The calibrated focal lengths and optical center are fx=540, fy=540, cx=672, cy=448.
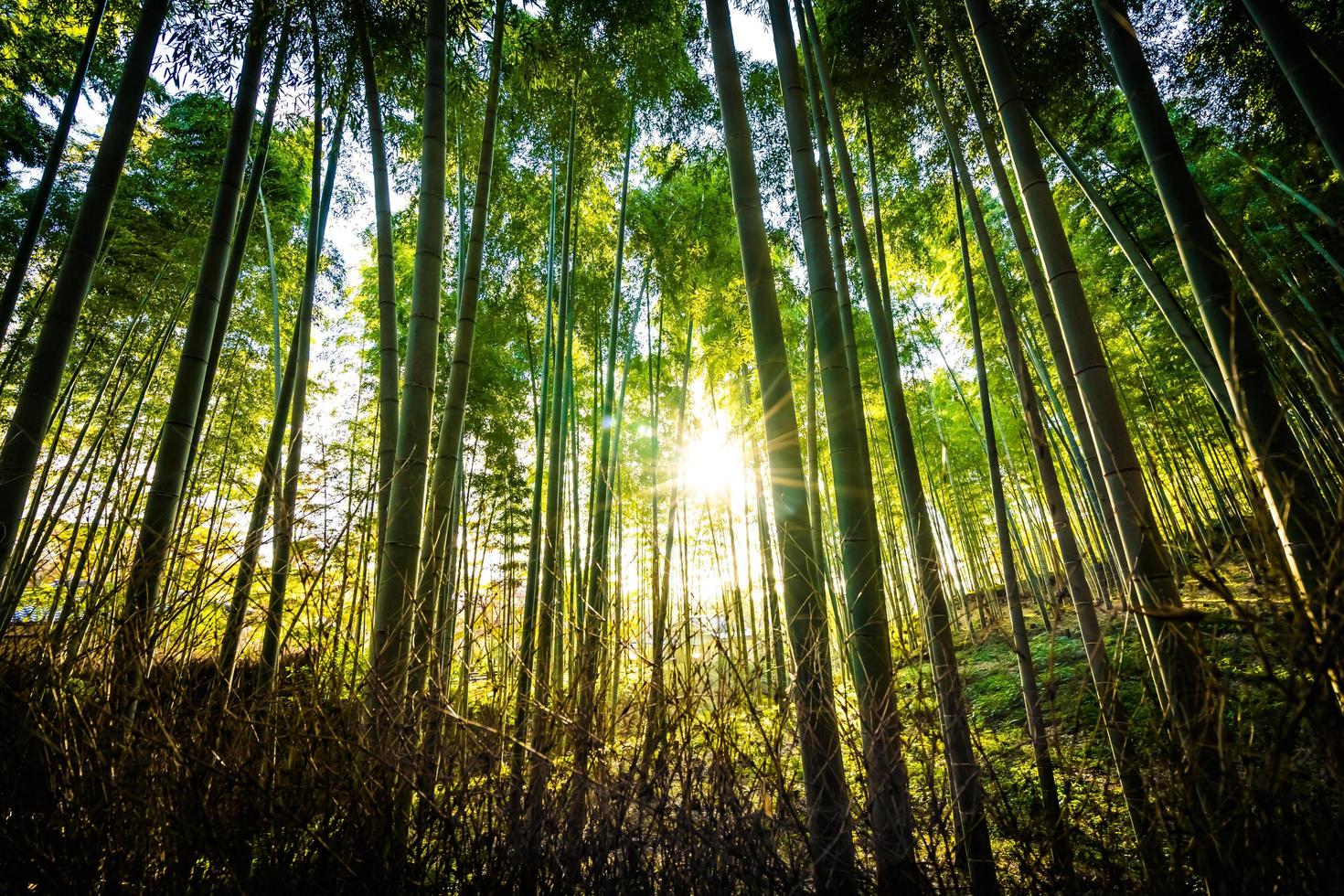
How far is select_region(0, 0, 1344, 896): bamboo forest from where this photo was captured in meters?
1.14

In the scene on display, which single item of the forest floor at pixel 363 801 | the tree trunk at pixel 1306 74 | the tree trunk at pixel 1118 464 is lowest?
the forest floor at pixel 363 801

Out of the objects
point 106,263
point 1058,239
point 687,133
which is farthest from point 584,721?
point 106,263

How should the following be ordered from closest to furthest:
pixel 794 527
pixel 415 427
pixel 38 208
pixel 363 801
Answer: pixel 363 801
pixel 794 527
pixel 415 427
pixel 38 208

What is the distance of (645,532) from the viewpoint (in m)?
2.43

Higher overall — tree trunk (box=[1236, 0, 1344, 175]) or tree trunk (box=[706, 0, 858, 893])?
tree trunk (box=[1236, 0, 1344, 175])

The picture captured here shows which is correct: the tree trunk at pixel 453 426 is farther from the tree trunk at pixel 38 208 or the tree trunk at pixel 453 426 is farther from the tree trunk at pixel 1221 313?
the tree trunk at pixel 1221 313

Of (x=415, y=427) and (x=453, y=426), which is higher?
(x=453, y=426)

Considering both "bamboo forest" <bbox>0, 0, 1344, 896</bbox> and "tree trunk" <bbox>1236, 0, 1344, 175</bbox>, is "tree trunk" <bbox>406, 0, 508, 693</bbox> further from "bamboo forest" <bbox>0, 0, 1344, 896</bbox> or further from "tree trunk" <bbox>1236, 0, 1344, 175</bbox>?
"tree trunk" <bbox>1236, 0, 1344, 175</bbox>

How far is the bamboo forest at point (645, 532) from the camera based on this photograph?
1140 mm

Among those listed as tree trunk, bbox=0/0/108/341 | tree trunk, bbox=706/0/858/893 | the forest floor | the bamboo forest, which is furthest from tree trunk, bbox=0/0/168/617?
tree trunk, bbox=706/0/858/893

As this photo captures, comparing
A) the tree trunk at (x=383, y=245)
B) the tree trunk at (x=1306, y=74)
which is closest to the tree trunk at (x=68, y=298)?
the tree trunk at (x=383, y=245)

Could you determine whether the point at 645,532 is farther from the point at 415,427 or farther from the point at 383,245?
the point at 383,245

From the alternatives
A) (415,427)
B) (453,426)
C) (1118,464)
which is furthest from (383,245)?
(1118,464)

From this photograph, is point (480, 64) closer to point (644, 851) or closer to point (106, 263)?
point (106, 263)
